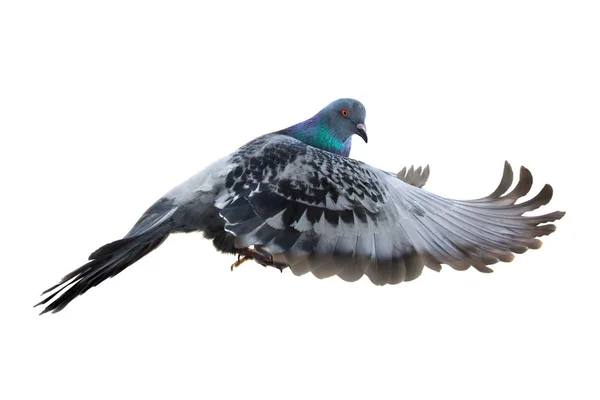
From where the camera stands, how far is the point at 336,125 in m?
4.96

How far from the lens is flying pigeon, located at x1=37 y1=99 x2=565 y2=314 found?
3.74 m

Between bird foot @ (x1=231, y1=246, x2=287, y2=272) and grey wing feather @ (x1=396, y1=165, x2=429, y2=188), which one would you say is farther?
grey wing feather @ (x1=396, y1=165, x2=429, y2=188)

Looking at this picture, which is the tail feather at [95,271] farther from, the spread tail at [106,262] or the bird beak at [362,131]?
the bird beak at [362,131]

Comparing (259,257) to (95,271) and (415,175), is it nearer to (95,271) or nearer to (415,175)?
(95,271)

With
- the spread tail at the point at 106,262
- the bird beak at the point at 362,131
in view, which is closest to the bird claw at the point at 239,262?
the spread tail at the point at 106,262

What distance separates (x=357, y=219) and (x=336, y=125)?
1.28 m

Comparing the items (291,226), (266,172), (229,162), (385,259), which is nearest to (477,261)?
(385,259)

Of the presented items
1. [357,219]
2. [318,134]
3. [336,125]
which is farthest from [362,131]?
[357,219]

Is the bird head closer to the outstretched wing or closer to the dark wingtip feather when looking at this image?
the outstretched wing

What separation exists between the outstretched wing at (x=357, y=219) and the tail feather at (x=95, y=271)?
0.65m

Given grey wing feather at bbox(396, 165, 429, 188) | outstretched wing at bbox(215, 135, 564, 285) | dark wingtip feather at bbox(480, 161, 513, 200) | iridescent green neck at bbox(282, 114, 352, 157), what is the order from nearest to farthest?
outstretched wing at bbox(215, 135, 564, 285)
dark wingtip feather at bbox(480, 161, 513, 200)
iridescent green neck at bbox(282, 114, 352, 157)
grey wing feather at bbox(396, 165, 429, 188)

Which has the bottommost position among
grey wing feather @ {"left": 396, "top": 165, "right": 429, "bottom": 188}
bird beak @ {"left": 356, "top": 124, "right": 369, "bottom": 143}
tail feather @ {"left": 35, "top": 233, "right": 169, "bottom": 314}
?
tail feather @ {"left": 35, "top": 233, "right": 169, "bottom": 314}

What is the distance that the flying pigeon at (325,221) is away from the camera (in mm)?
3736

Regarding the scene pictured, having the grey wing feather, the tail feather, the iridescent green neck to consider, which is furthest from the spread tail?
the grey wing feather
